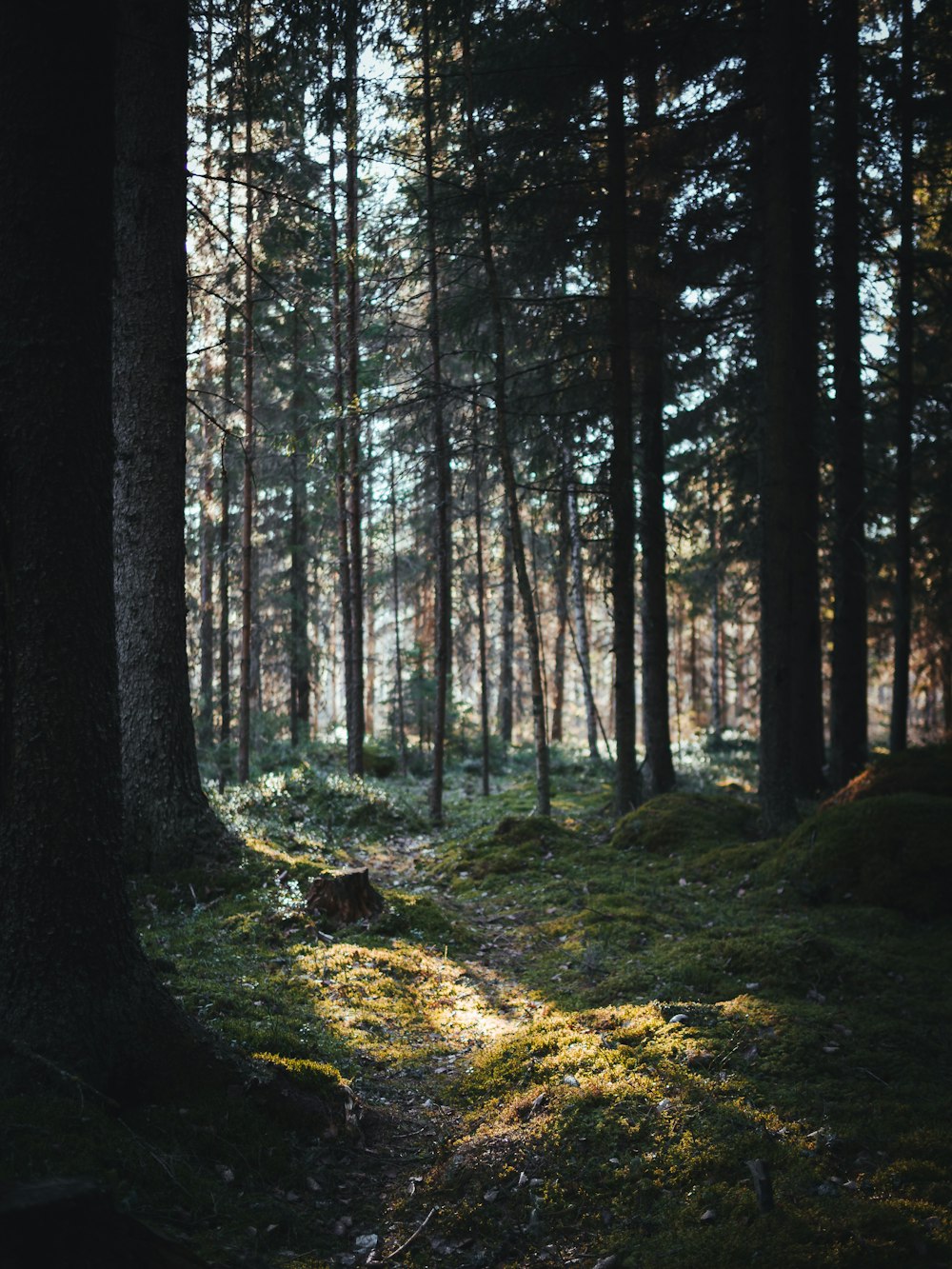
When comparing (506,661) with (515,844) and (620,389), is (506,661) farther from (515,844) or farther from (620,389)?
(620,389)

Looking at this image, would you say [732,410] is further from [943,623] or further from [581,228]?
[943,623]

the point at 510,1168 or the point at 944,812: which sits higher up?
the point at 944,812

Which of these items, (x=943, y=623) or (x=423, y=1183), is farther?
(x=943, y=623)

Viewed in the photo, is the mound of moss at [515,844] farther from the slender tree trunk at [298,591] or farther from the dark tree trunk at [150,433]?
the slender tree trunk at [298,591]

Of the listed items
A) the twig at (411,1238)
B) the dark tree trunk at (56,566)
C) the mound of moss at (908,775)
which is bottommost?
the twig at (411,1238)

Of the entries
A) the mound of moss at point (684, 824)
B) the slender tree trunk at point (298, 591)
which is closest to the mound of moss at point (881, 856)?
the mound of moss at point (684, 824)

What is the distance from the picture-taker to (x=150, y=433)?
27.5 feet

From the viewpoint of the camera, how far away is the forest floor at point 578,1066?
343cm

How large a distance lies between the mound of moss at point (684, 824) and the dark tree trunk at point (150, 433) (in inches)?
228

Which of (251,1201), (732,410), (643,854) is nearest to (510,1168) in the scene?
(251,1201)

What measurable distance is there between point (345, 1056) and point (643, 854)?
248 inches

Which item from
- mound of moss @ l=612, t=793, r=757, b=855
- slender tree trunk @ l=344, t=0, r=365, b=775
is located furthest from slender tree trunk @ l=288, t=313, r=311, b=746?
mound of moss @ l=612, t=793, r=757, b=855

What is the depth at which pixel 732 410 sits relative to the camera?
51.1 ft

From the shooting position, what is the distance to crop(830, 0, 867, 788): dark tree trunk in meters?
12.3
